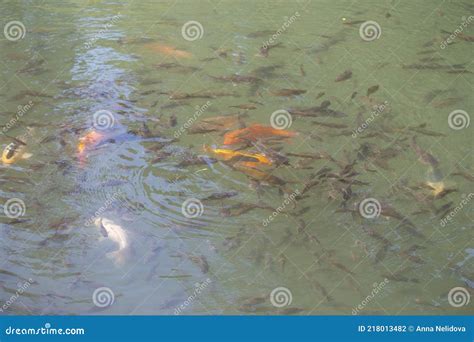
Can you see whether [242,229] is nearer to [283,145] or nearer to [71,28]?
[283,145]

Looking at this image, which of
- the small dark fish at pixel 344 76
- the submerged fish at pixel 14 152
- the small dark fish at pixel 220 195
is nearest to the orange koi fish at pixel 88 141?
the submerged fish at pixel 14 152

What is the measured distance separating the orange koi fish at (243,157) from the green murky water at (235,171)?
86mm

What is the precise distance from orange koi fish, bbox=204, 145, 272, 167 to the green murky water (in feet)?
0.28


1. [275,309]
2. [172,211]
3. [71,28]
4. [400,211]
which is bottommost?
[71,28]

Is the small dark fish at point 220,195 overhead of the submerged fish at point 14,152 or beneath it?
overhead

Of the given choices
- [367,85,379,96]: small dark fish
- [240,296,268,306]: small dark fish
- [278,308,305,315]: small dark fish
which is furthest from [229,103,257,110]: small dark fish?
[278,308,305,315]: small dark fish

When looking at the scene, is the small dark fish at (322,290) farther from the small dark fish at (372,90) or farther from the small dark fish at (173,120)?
the small dark fish at (372,90)

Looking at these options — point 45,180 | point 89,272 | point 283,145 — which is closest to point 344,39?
point 283,145

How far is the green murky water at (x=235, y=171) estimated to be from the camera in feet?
17.3

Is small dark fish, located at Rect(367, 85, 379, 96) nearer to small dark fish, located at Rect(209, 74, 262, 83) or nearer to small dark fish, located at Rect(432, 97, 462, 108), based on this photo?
small dark fish, located at Rect(432, 97, 462, 108)

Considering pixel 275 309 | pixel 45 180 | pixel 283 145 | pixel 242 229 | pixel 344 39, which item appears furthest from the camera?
pixel 344 39

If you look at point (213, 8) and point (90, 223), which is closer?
point (90, 223)

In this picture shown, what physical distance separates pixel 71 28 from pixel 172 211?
5055mm

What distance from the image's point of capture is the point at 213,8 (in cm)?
1071
